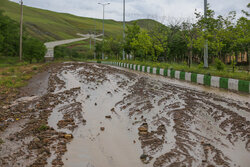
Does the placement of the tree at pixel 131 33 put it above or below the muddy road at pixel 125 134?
above

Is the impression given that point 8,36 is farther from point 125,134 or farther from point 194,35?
point 125,134

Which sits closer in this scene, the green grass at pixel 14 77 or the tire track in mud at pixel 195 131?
the tire track in mud at pixel 195 131

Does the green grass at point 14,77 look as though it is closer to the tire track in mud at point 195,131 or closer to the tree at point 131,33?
the tire track in mud at point 195,131

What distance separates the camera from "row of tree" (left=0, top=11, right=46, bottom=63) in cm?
5535

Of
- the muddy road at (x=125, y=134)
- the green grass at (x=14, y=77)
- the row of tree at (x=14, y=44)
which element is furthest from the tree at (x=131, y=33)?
the muddy road at (x=125, y=134)

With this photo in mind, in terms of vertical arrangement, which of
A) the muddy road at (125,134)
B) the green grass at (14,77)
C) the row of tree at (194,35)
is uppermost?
the row of tree at (194,35)

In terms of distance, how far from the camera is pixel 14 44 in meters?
69.1

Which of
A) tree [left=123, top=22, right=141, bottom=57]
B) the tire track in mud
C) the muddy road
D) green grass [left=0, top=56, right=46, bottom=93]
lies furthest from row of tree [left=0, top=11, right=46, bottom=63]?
the tire track in mud

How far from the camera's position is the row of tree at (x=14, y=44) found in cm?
5535

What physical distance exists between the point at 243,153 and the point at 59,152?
2.86 m

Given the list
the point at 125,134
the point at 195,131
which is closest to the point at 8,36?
the point at 125,134

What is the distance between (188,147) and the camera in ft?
16.1

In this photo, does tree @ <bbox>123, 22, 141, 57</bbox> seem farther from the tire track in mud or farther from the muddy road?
the muddy road

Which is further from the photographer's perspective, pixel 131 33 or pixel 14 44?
pixel 14 44
